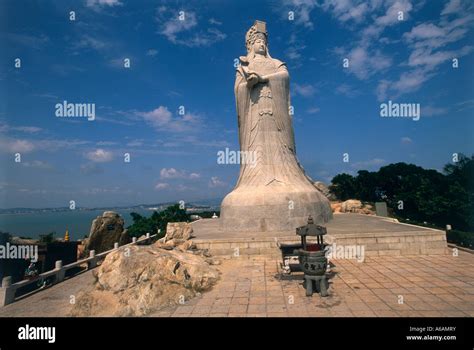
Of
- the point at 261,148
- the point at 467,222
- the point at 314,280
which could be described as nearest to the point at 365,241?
the point at 314,280

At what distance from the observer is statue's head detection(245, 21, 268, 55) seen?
48.8 feet

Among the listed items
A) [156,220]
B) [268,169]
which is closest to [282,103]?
[268,169]

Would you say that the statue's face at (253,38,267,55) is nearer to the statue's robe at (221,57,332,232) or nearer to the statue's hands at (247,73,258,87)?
the statue's robe at (221,57,332,232)

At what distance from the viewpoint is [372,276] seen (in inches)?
301

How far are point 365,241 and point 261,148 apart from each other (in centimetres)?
622

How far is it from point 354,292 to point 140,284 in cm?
486

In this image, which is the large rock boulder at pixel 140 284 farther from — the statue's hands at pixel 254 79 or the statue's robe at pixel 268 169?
the statue's hands at pixel 254 79

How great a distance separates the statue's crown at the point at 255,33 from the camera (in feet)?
49.4

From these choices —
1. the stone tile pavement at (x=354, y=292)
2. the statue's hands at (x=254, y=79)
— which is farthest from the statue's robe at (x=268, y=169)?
the stone tile pavement at (x=354, y=292)

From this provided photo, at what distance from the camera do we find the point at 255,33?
1504 centimetres

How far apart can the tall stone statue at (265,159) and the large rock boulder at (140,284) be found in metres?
4.91

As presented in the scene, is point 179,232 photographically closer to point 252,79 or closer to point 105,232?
point 252,79

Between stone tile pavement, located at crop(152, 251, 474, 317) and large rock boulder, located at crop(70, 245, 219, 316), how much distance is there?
14.3 inches

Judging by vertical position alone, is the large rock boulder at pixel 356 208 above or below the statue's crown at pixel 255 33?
below
